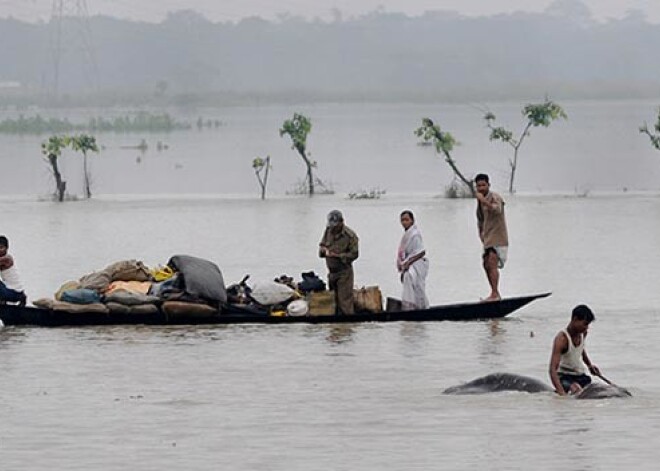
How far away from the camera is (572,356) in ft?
46.7

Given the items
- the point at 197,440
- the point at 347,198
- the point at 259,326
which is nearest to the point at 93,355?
the point at 259,326

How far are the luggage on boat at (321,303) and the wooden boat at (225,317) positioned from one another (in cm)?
7

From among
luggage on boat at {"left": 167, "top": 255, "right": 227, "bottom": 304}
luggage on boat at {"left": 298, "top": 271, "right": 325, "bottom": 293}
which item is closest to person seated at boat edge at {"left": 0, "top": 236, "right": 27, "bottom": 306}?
luggage on boat at {"left": 167, "top": 255, "right": 227, "bottom": 304}

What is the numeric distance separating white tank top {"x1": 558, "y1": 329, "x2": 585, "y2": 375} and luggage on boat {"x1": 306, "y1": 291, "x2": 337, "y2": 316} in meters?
5.09

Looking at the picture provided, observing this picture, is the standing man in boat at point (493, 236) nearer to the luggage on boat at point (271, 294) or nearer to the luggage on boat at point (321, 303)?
the luggage on boat at point (321, 303)

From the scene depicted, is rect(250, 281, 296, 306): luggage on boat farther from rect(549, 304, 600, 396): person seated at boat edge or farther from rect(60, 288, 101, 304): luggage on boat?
rect(549, 304, 600, 396): person seated at boat edge

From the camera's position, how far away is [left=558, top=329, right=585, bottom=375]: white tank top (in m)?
14.1

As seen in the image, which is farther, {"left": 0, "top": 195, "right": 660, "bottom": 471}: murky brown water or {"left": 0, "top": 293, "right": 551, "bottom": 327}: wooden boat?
{"left": 0, "top": 293, "right": 551, "bottom": 327}: wooden boat

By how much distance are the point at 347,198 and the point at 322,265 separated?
16981 millimetres

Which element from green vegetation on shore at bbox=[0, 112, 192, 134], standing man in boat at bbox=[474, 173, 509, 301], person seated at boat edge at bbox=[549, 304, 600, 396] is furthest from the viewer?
green vegetation on shore at bbox=[0, 112, 192, 134]

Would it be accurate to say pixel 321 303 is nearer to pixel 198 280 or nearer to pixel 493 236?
A: pixel 198 280

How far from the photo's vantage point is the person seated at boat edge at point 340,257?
757 inches

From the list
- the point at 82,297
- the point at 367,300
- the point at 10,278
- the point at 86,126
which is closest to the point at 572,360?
the point at 367,300

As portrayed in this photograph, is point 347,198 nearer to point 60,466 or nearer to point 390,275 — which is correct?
point 390,275
